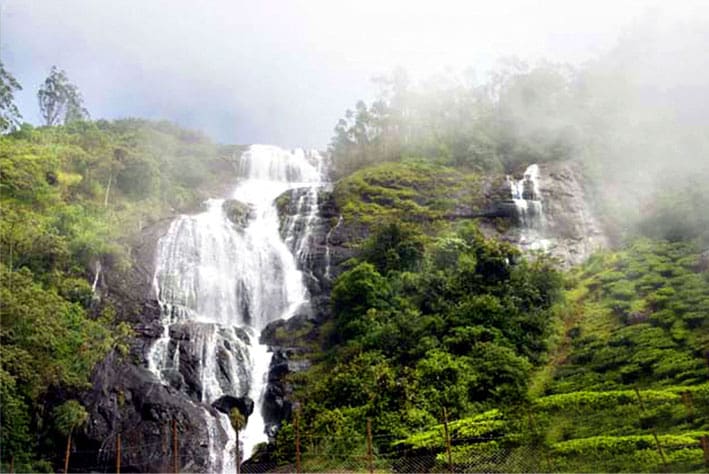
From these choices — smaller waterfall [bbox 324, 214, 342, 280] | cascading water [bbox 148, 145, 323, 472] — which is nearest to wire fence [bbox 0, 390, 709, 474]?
cascading water [bbox 148, 145, 323, 472]

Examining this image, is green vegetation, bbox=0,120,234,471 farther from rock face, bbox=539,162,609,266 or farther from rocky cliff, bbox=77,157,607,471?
rock face, bbox=539,162,609,266

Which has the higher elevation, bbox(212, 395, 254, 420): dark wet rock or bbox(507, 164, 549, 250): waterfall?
bbox(507, 164, 549, 250): waterfall

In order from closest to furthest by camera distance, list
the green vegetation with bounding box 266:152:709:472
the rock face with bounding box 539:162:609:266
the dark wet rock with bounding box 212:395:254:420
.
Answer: the green vegetation with bounding box 266:152:709:472 < the dark wet rock with bounding box 212:395:254:420 < the rock face with bounding box 539:162:609:266

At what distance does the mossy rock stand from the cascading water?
0.56 ft

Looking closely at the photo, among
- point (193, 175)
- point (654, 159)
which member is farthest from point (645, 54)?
point (193, 175)

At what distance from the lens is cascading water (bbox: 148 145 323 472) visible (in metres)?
23.5

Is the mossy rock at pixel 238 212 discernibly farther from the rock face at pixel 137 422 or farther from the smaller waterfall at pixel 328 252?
the rock face at pixel 137 422

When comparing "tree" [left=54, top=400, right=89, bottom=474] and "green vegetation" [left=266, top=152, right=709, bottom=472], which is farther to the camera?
"tree" [left=54, top=400, right=89, bottom=474]

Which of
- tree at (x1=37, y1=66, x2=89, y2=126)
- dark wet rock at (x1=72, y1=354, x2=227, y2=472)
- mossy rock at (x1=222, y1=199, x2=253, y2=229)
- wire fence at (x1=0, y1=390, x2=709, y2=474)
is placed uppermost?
tree at (x1=37, y1=66, x2=89, y2=126)

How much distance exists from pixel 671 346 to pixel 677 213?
37.9 feet

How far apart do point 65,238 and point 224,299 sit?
676cm

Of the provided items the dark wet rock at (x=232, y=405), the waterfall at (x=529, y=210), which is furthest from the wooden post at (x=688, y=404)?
the waterfall at (x=529, y=210)

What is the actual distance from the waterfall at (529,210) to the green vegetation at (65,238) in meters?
17.1

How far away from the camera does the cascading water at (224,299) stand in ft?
76.9
